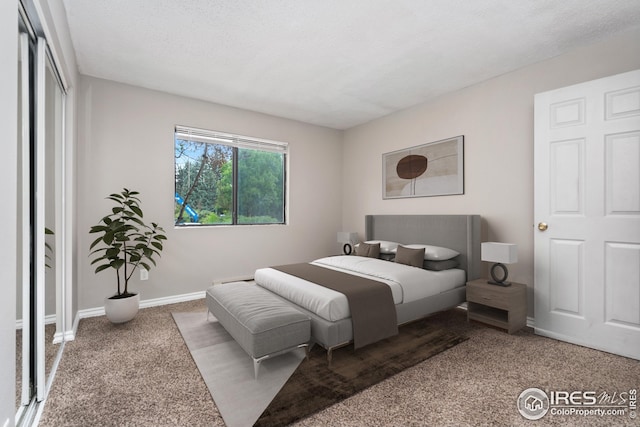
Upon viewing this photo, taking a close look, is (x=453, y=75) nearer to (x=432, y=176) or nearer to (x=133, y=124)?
(x=432, y=176)

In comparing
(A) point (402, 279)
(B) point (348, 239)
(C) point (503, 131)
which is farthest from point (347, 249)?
(C) point (503, 131)

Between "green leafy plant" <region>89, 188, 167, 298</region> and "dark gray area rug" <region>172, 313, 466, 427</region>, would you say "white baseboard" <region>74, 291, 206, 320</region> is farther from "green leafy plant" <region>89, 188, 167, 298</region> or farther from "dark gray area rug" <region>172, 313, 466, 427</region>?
"dark gray area rug" <region>172, 313, 466, 427</region>

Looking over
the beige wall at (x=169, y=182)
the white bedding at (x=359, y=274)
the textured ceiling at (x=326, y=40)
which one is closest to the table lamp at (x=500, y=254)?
the white bedding at (x=359, y=274)

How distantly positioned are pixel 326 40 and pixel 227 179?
247 centimetres

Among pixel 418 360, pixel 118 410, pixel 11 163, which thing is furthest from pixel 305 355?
pixel 11 163

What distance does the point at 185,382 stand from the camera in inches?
82.0

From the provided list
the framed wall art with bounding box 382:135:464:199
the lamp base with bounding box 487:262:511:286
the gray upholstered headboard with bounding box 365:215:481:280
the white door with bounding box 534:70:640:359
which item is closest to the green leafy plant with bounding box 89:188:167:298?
the gray upholstered headboard with bounding box 365:215:481:280

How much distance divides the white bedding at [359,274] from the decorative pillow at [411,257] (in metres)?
0.13

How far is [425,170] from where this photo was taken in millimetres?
4145

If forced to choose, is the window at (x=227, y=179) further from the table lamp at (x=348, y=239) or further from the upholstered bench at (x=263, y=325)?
the upholstered bench at (x=263, y=325)

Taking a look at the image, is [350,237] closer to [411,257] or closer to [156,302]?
[411,257]

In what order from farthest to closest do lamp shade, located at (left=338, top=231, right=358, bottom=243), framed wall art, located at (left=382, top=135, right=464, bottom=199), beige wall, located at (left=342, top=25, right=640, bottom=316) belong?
lamp shade, located at (left=338, top=231, right=358, bottom=243), framed wall art, located at (left=382, top=135, right=464, bottom=199), beige wall, located at (left=342, top=25, right=640, bottom=316)

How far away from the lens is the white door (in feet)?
8.09

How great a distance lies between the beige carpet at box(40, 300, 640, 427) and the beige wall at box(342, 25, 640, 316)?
902mm
